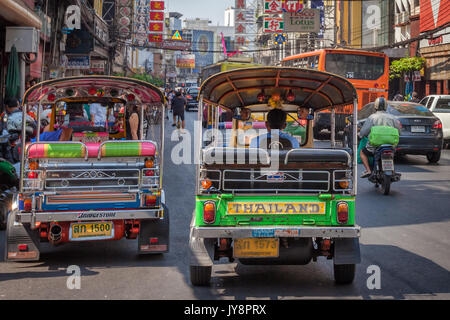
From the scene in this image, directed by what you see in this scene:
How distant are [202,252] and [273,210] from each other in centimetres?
75

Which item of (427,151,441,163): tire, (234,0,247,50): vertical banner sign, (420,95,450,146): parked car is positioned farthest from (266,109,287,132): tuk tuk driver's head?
(234,0,247,50): vertical banner sign

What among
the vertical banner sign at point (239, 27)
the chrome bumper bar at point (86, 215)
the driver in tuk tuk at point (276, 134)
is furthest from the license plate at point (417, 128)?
the vertical banner sign at point (239, 27)

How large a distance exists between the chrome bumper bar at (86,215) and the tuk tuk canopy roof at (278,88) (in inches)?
55.2

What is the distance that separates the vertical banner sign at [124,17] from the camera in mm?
42375

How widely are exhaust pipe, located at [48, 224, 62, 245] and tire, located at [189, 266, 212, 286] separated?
5.83 ft

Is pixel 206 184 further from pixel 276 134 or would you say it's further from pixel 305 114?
pixel 305 114

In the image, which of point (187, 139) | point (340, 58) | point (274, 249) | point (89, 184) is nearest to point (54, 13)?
point (187, 139)

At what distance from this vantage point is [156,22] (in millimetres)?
54156

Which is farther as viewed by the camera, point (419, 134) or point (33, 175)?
point (419, 134)

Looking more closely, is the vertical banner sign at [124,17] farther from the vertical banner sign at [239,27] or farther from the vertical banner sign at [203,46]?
the vertical banner sign at [203,46]

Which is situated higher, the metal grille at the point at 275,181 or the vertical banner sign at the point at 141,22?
the vertical banner sign at the point at 141,22

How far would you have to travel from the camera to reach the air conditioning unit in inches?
772

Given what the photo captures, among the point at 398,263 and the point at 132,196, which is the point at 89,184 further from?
the point at 398,263

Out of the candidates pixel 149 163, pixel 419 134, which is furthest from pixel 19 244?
pixel 419 134
